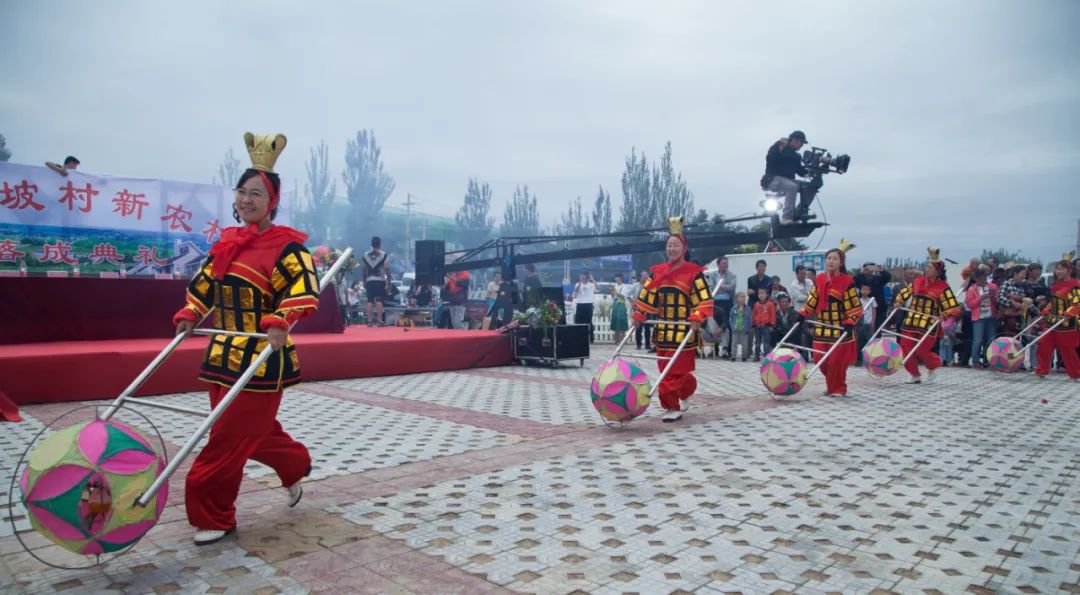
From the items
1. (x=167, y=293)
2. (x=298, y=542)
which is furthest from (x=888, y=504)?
(x=167, y=293)

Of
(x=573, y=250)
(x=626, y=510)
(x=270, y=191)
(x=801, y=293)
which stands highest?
(x=573, y=250)

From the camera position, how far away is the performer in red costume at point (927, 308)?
925 centimetres

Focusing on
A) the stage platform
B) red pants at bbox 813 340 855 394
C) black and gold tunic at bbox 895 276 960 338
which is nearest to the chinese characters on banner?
the stage platform

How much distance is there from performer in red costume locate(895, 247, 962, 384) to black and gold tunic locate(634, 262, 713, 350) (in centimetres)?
456

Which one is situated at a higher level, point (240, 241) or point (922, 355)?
point (240, 241)

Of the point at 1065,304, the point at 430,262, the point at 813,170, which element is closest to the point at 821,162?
the point at 813,170

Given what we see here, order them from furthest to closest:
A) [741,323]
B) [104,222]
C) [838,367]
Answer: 1. [741,323]
2. [104,222]
3. [838,367]

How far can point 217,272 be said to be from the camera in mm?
3236

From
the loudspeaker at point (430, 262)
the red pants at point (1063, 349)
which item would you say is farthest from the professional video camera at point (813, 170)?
the loudspeaker at point (430, 262)

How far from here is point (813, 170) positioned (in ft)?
35.2

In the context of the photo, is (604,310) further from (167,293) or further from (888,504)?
(888,504)

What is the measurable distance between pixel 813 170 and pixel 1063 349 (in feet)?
14.1

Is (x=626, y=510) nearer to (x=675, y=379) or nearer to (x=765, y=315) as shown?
(x=675, y=379)

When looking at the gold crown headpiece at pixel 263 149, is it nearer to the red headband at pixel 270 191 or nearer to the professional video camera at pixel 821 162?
the red headband at pixel 270 191
